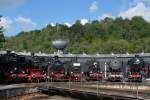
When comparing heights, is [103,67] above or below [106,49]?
below

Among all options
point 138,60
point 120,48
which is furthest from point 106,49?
point 138,60

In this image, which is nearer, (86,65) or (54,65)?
(54,65)

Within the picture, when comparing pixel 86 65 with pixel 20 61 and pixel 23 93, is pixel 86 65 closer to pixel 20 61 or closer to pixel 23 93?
pixel 20 61

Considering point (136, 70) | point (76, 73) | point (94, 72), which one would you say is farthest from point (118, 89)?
point (94, 72)

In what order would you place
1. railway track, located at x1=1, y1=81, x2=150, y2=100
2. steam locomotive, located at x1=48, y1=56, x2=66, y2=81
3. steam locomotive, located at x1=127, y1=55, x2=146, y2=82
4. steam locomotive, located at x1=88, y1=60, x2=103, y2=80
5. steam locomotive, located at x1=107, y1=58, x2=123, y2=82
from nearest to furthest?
railway track, located at x1=1, y1=81, x2=150, y2=100
steam locomotive, located at x1=127, y1=55, x2=146, y2=82
steam locomotive, located at x1=48, y1=56, x2=66, y2=81
steam locomotive, located at x1=107, y1=58, x2=123, y2=82
steam locomotive, located at x1=88, y1=60, x2=103, y2=80

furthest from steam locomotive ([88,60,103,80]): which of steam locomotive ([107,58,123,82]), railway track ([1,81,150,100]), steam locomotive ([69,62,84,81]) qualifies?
railway track ([1,81,150,100])

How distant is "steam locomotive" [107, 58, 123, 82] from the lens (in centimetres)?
7831

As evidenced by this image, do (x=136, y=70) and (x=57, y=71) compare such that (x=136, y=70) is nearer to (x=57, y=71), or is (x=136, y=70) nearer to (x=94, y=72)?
(x=94, y=72)

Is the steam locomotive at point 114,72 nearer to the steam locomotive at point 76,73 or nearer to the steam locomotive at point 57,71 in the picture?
the steam locomotive at point 76,73

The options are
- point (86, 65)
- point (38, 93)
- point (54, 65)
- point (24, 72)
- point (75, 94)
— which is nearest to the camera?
point (75, 94)

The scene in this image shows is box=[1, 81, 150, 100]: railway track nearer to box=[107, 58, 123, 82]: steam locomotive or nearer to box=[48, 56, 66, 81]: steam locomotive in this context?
box=[48, 56, 66, 81]: steam locomotive

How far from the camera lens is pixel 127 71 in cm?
8056

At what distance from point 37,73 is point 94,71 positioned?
1436 cm

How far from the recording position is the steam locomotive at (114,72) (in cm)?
7831
